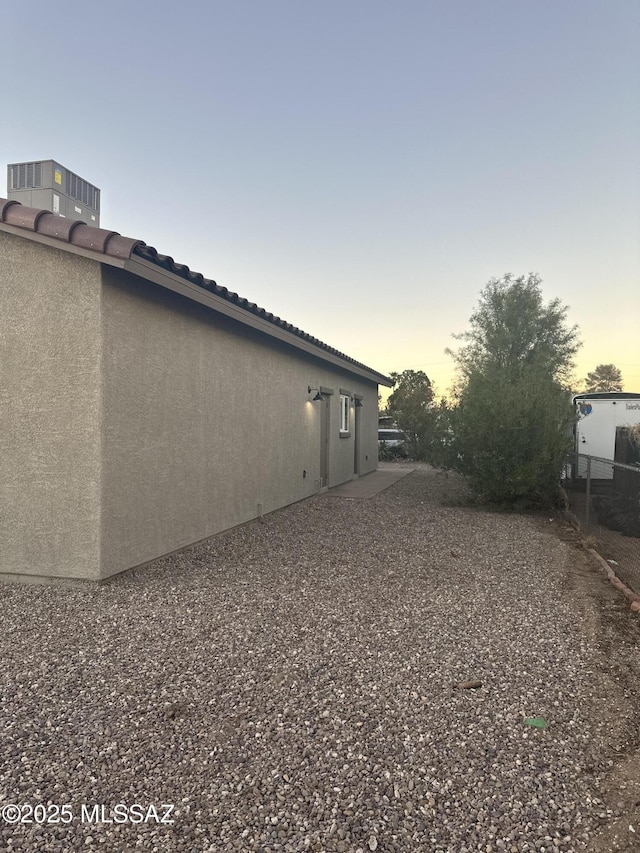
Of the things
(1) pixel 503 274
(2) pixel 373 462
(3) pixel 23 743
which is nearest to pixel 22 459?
(3) pixel 23 743

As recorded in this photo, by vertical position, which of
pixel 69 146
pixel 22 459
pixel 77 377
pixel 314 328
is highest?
pixel 69 146

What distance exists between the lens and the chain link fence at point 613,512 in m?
6.68

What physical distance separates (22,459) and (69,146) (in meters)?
9.51

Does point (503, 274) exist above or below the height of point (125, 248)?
above

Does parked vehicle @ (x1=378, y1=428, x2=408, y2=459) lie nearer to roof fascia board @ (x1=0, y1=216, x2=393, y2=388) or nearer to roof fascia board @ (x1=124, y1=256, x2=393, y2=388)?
roof fascia board @ (x1=124, y1=256, x2=393, y2=388)

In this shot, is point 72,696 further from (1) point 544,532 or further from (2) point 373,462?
(2) point 373,462

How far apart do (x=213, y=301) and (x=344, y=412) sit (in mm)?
8038

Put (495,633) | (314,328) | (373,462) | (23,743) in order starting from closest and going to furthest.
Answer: (23,743), (495,633), (373,462), (314,328)

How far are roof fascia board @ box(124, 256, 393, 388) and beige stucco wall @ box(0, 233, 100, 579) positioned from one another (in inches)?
17.5

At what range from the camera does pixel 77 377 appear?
4934 mm

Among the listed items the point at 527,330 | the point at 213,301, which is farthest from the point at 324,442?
the point at 527,330

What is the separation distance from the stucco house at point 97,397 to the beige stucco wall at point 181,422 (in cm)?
2

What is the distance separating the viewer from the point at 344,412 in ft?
45.8

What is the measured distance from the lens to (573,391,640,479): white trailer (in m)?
11.5
